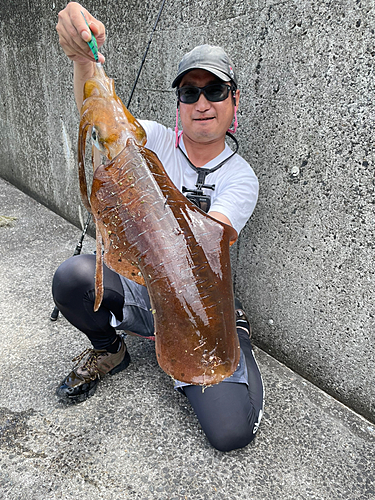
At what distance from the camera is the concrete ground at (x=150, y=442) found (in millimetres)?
1677

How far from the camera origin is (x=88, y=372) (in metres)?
2.16

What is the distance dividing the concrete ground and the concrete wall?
0.30 meters

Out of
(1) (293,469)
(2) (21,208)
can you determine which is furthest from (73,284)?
(2) (21,208)

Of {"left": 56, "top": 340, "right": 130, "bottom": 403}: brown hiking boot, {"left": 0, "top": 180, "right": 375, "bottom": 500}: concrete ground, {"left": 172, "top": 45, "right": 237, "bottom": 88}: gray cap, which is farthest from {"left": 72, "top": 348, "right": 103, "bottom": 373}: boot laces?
{"left": 172, "top": 45, "right": 237, "bottom": 88}: gray cap

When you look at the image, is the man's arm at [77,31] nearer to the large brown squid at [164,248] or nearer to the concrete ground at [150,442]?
the large brown squid at [164,248]

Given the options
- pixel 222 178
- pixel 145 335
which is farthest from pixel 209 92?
pixel 145 335

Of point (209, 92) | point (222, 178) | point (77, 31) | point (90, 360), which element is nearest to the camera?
point (77, 31)

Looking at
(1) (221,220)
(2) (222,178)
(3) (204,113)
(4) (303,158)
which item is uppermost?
(3) (204,113)

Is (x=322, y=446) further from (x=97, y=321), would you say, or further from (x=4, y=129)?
(x=4, y=129)

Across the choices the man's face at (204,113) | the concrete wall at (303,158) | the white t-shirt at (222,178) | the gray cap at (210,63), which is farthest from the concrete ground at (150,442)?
the gray cap at (210,63)

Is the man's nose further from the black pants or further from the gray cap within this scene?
the black pants

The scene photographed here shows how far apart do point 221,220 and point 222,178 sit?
392mm

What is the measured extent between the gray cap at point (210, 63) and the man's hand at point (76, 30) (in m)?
0.47

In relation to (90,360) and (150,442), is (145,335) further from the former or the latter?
(150,442)
